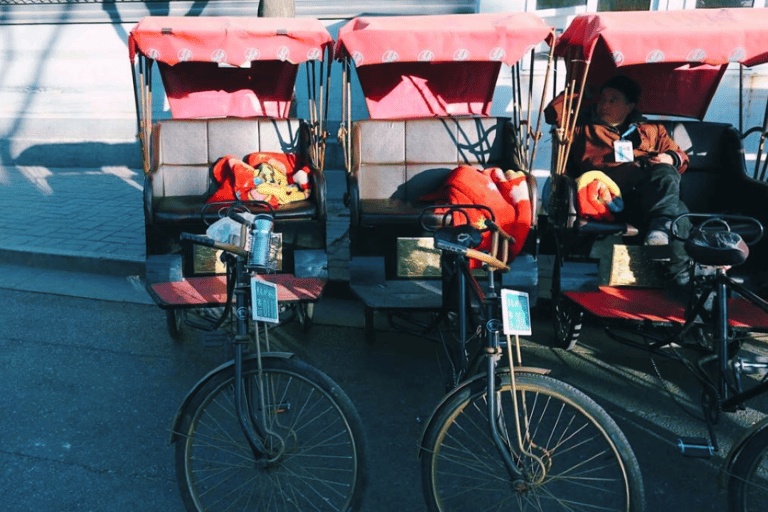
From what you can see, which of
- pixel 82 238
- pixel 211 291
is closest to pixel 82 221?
pixel 82 238

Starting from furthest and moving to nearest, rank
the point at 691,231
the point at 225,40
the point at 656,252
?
the point at 225,40
the point at 656,252
the point at 691,231

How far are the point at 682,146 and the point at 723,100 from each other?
11.8ft

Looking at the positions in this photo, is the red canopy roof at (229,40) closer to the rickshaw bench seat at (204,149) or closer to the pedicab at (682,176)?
the rickshaw bench seat at (204,149)

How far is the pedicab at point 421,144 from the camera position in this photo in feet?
15.2

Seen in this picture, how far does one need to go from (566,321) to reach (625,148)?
1.48 m

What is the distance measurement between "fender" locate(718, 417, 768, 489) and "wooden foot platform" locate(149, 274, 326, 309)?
2.67 meters

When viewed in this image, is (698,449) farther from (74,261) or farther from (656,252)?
(74,261)

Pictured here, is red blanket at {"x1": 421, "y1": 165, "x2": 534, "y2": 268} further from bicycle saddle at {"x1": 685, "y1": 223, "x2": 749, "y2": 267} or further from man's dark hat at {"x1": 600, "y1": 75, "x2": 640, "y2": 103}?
bicycle saddle at {"x1": 685, "y1": 223, "x2": 749, "y2": 267}

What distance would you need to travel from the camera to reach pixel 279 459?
2674 mm

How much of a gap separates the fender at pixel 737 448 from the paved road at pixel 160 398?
54 centimetres

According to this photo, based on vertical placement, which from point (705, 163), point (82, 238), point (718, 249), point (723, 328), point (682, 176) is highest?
point (705, 163)

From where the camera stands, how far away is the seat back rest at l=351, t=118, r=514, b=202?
5.53 meters

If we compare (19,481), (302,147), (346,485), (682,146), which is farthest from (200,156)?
(682,146)

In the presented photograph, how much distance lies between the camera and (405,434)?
356 centimetres
